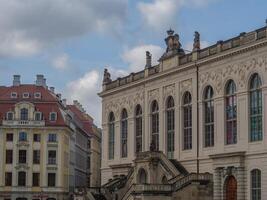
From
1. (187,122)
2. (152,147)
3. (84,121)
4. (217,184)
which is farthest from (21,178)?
(217,184)

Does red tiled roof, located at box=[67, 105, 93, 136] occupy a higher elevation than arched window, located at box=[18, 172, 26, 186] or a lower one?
higher

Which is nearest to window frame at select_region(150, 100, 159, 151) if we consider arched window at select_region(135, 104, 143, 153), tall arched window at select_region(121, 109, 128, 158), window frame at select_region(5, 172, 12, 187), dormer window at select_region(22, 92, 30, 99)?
arched window at select_region(135, 104, 143, 153)

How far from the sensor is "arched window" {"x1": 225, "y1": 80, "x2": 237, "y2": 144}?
5281 centimetres

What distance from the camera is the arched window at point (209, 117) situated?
184 ft

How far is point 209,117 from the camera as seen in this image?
185 ft

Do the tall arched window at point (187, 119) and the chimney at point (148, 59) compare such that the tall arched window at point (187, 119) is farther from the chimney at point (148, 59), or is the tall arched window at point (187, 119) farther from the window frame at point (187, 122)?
the chimney at point (148, 59)

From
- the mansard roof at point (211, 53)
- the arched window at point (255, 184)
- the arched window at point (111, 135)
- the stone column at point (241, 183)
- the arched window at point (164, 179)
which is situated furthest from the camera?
the arched window at point (111, 135)

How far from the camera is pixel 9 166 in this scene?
9031 cm

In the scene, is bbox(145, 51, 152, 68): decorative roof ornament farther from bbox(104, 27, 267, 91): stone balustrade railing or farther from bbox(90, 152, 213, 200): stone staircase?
bbox(90, 152, 213, 200): stone staircase

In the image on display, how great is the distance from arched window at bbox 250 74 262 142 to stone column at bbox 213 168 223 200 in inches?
164

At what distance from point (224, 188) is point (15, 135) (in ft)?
144

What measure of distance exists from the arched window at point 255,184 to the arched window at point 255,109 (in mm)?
2263

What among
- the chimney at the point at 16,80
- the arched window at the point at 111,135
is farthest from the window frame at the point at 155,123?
the chimney at the point at 16,80

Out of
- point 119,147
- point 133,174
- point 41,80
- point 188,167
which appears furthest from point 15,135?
point 188,167
